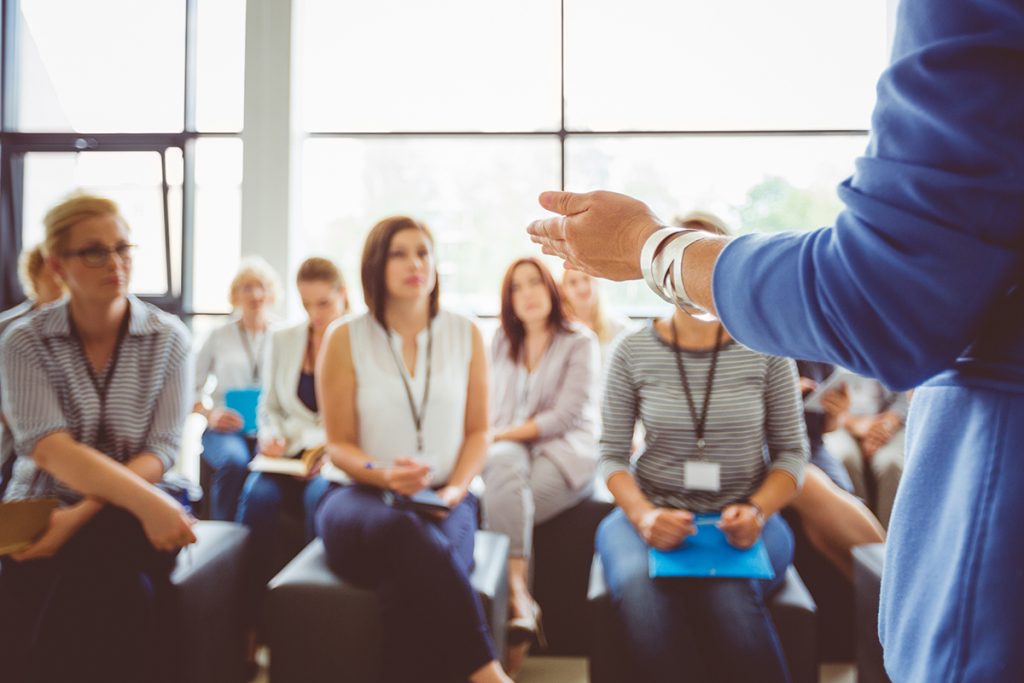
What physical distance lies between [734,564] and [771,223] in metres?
3.64

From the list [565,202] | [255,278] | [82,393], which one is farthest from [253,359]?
[565,202]

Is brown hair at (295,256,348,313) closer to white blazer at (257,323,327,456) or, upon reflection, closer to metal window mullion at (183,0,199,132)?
white blazer at (257,323,327,456)

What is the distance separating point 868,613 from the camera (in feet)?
6.56

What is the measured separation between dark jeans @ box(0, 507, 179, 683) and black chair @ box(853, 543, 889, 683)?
2055 mm

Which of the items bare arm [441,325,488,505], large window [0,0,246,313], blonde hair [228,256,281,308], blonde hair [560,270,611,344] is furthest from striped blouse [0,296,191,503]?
large window [0,0,246,313]

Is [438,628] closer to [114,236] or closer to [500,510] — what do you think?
[500,510]

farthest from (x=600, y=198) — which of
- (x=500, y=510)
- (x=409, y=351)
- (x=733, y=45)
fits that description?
(x=733, y=45)

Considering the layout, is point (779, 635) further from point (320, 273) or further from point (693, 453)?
point (320, 273)

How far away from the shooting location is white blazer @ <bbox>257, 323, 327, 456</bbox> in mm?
3533

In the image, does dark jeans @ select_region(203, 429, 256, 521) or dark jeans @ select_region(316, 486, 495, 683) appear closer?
dark jeans @ select_region(316, 486, 495, 683)

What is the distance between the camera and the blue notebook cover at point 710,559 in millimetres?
1938

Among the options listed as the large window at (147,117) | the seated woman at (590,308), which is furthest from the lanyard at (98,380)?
the large window at (147,117)

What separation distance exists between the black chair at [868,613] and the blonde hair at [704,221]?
1.10 meters

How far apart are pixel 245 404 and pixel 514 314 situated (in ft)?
5.38
